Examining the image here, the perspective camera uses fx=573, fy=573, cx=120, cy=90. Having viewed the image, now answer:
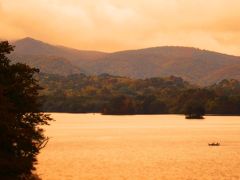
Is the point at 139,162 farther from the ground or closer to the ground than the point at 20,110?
closer to the ground

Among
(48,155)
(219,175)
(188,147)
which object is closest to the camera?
(219,175)

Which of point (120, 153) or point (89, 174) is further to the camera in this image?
point (120, 153)

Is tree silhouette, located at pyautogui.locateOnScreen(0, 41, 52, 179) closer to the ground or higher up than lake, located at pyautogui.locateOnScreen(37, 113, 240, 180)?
higher up

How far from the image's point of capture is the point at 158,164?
3661 inches

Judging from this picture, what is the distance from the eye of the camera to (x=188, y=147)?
130625 millimetres

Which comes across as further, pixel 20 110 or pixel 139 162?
pixel 139 162

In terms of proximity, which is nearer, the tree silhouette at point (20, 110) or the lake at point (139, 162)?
the tree silhouette at point (20, 110)

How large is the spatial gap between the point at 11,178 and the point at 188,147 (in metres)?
89.0

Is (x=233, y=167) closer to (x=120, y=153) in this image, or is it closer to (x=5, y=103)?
(x=120, y=153)

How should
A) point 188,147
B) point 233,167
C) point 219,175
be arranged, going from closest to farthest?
1. point 219,175
2. point 233,167
3. point 188,147

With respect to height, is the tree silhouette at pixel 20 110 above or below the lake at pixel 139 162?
above

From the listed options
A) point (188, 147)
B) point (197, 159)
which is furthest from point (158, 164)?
point (188, 147)

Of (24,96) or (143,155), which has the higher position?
(24,96)

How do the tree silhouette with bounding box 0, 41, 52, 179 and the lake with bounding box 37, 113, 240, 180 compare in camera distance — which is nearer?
the tree silhouette with bounding box 0, 41, 52, 179
